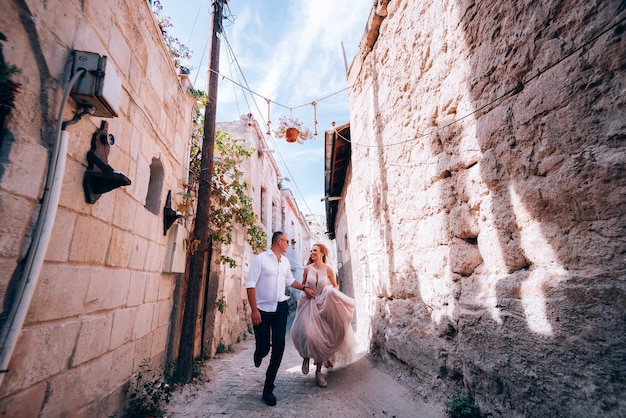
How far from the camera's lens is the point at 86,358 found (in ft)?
5.75

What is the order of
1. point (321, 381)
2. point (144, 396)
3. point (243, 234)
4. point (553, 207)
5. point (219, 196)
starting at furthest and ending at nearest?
point (243, 234), point (219, 196), point (321, 381), point (144, 396), point (553, 207)

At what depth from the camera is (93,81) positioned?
156 cm

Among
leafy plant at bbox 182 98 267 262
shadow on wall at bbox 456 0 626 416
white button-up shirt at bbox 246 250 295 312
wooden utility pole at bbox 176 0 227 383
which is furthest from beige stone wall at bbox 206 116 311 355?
shadow on wall at bbox 456 0 626 416

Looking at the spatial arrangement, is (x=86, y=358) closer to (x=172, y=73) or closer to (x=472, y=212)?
(x=472, y=212)

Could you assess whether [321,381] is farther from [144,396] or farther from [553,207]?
[553,207]

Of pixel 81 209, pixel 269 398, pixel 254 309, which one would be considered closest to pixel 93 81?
pixel 81 209

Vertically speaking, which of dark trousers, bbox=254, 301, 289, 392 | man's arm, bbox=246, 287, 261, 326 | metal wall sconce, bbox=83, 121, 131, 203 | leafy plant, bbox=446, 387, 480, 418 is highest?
metal wall sconce, bbox=83, 121, 131, 203

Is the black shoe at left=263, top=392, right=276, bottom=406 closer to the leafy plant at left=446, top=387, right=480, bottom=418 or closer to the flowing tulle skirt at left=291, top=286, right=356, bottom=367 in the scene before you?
the flowing tulle skirt at left=291, top=286, right=356, bottom=367

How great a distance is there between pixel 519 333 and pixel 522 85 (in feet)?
4.48

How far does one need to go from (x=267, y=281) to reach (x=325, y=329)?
0.93m

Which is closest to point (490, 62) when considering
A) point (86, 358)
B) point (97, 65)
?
point (97, 65)

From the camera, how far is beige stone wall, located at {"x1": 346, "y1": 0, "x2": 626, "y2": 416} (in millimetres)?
1323

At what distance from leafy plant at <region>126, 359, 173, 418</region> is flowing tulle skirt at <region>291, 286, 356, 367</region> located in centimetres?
136

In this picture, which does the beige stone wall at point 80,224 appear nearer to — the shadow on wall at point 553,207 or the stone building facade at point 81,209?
the stone building facade at point 81,209
